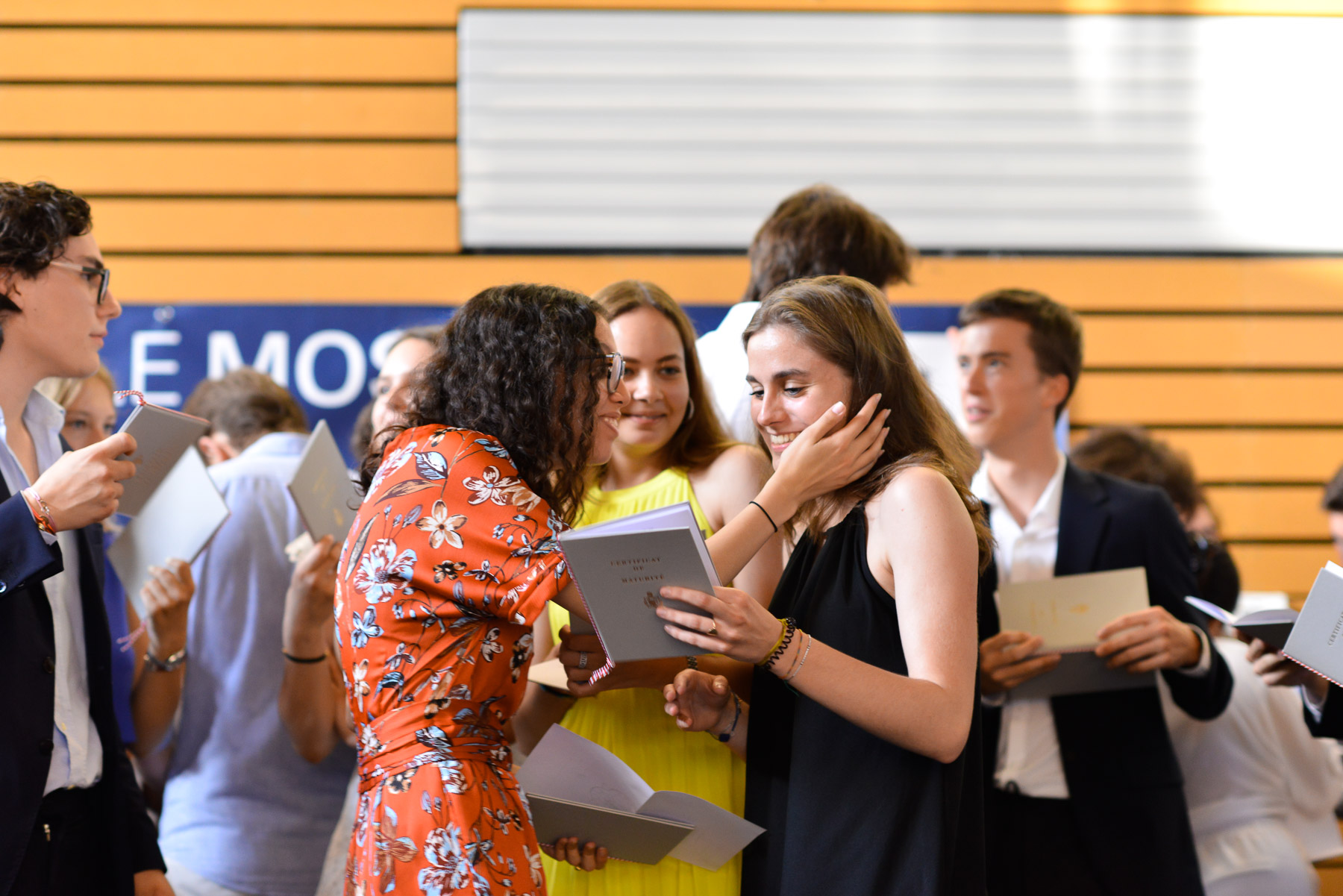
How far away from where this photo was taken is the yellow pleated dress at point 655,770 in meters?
1.90

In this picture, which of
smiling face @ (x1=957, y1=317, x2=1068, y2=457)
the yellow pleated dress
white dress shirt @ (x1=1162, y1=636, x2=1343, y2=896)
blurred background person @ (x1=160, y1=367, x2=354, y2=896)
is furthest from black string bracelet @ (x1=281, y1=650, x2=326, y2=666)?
white dress shirt @ (x1=1162, y1=636, x2=1343, y2=896)

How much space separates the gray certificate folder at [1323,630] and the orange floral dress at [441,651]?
1.34 meters

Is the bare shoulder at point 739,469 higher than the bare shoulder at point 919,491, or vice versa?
the bare shoulder at point 919,491

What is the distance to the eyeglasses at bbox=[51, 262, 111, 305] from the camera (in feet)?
6.41

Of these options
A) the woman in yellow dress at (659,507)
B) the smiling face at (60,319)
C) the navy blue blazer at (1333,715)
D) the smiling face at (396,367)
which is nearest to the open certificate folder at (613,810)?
the woman in yellow dress at (659,507)

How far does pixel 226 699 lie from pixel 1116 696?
2.22m

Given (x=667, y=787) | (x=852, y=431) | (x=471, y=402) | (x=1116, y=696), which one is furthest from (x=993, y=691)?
(x=471, y=402)

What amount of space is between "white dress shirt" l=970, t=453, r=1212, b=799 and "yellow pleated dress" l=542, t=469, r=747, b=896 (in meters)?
0.78

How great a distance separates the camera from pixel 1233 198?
14.1ft

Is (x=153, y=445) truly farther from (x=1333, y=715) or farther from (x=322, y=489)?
(x=1333, y=715)

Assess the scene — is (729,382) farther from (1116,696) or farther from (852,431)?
(1116,696)

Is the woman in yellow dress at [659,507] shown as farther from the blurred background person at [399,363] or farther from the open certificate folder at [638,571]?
the blurred background person at [399,363]

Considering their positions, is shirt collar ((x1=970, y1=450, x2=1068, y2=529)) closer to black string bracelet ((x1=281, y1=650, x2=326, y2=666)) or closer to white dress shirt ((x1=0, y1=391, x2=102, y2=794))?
black string bracelet ((x1=281, y1=650, x2=326, y2=666))

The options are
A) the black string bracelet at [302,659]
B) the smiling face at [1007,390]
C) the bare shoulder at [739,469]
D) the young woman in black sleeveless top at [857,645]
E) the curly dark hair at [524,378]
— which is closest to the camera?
the young woman in black sleeveless top at [857,645]
